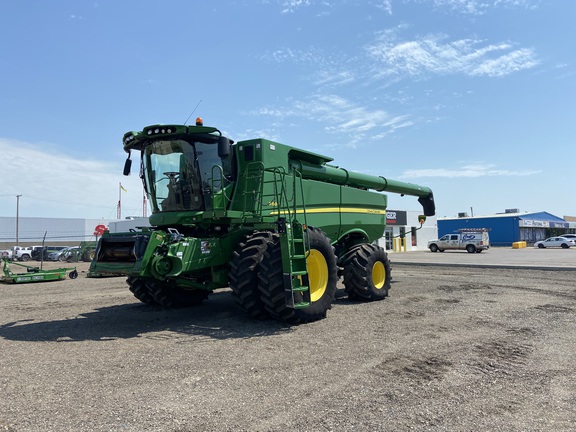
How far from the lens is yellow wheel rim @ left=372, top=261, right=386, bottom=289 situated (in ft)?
35.3

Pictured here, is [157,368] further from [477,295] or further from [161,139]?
[477,295]

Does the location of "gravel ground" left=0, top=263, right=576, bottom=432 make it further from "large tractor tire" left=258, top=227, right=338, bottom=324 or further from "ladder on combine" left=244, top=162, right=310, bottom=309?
"ladder on combine" left=244, top=162, right=310, bottom=309

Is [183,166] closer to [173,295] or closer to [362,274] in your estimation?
[173,295]

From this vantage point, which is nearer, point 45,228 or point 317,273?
point 317,273

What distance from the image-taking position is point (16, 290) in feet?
46.7

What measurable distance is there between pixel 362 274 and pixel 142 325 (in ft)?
15.8

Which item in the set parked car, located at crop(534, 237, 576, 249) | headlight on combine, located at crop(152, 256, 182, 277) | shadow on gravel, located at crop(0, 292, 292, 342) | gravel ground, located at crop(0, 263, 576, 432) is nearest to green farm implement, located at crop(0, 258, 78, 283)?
gravel ground, located at crop(0, 263, 576, 432)

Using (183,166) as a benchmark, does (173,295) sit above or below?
below

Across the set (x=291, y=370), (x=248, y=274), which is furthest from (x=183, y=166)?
(x=291, y=370)

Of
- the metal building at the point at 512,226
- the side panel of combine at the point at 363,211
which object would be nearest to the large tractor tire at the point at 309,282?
the side panel of combine at the point at 363,211

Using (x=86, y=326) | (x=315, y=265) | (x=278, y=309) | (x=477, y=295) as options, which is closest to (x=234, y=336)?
(x=278, y=309)

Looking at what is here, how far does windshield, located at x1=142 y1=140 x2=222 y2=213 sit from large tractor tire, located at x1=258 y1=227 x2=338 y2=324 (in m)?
1.71

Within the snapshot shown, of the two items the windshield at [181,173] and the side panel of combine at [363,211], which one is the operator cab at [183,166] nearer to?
the windshield at [181,173]

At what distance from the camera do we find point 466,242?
3934 centimetres
